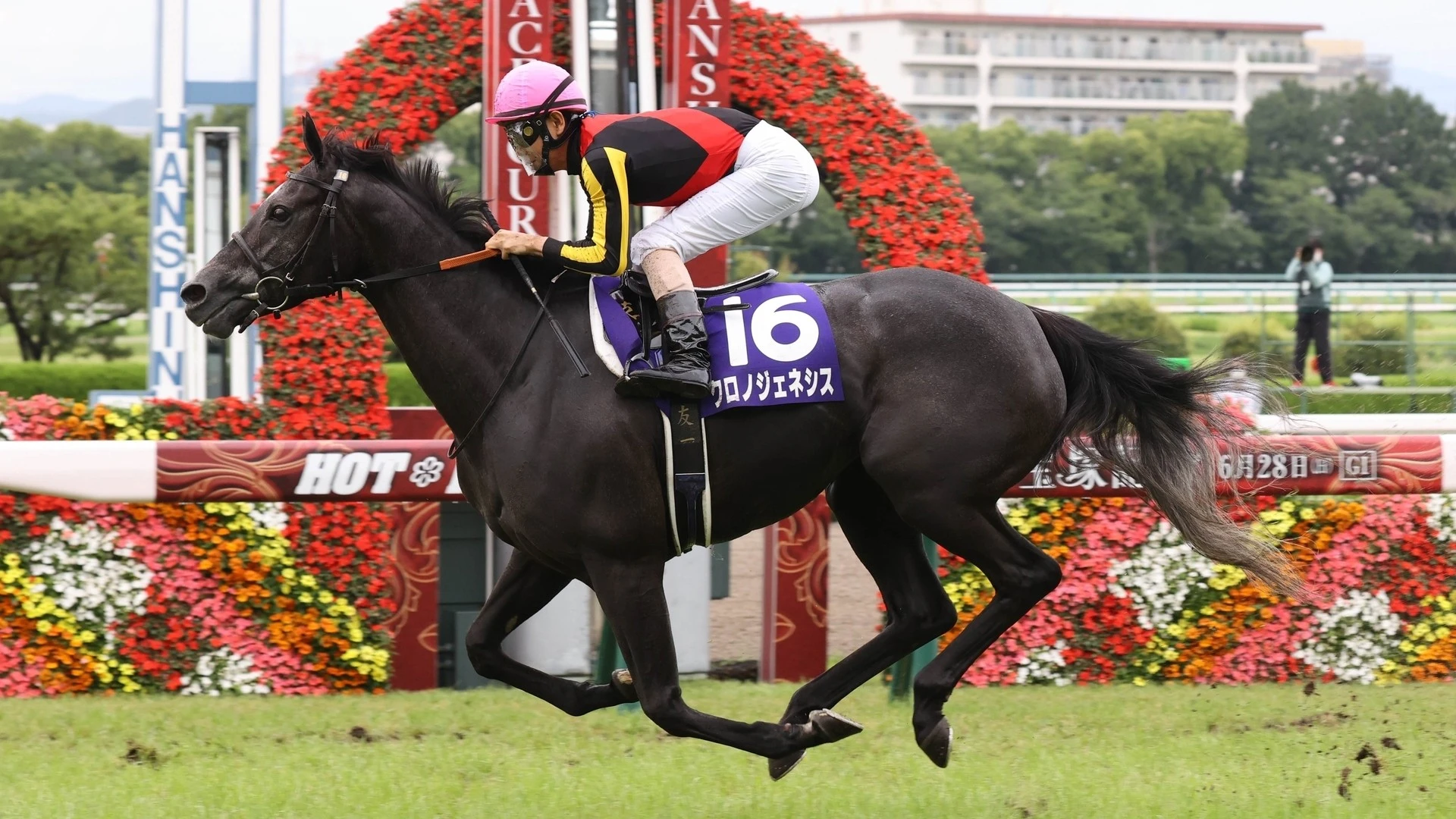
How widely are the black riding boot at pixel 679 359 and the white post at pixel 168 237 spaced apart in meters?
6.97

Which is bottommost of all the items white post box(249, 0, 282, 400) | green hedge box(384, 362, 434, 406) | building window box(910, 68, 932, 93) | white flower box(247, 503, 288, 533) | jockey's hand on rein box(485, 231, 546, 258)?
white flower box(247, 503, 288, 533)

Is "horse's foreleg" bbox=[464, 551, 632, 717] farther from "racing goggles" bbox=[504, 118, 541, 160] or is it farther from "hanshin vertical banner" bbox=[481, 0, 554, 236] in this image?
"hanshin vertical banner" bbox=[481, 0, 554, 236]

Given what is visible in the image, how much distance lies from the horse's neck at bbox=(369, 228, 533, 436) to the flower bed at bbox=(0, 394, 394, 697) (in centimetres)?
207

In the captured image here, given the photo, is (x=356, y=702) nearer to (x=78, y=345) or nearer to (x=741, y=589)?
(x=741, y=589)

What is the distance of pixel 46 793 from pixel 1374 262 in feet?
188

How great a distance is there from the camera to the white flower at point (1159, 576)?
21.3 ft

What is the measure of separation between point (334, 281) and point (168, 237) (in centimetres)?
684

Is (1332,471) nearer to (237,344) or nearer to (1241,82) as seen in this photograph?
(237,344)

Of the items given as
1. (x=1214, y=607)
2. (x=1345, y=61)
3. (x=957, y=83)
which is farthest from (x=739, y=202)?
(x=1345, y=61)

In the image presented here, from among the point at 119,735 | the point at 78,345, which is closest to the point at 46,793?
the point at 119,735

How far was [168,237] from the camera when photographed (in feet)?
34.7

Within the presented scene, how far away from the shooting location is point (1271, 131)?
206 ft

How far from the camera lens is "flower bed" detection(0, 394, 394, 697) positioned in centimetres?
606

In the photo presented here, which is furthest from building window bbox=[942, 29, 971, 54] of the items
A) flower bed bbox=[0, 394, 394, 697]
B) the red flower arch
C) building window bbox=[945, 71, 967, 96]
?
flower bed bbox=[0, 394, 394, 697]
